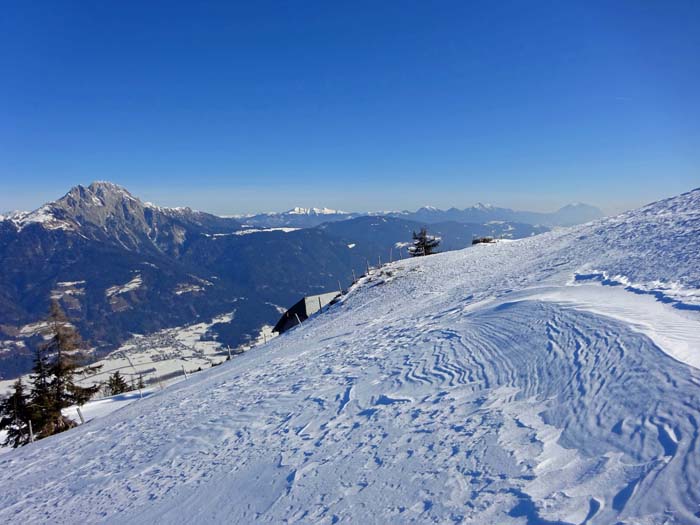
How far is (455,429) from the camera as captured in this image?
5867 millimetres

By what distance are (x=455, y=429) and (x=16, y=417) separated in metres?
35.7

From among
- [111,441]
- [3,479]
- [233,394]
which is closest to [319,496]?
[233,394]

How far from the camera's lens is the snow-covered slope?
4.17m

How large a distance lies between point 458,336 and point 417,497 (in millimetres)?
6388

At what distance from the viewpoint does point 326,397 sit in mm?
9141

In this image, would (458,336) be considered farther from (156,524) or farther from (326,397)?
(156,524)

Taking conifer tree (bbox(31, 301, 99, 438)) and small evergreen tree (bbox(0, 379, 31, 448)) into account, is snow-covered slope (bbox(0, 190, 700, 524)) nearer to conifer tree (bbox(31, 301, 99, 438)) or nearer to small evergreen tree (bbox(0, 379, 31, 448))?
small evergreen tree (bbox(0, 379, 31, 448))

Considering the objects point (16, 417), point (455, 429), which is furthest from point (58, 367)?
point (455, 429)

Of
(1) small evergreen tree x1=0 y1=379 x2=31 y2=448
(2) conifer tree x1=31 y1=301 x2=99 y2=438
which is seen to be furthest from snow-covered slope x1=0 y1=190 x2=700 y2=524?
(2) conifer tree x1=31 y1=301 x2=99 y2=438

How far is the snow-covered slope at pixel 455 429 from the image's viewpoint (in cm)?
417

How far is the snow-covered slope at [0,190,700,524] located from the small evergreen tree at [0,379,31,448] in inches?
684

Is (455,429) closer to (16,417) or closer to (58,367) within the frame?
(58,367)

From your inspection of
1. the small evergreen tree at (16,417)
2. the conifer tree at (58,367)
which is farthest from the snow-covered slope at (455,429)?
the conifer tree at (58,367)

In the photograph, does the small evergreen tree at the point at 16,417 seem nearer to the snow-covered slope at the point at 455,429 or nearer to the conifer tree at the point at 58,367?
the conifer tree at the point at 58,367
